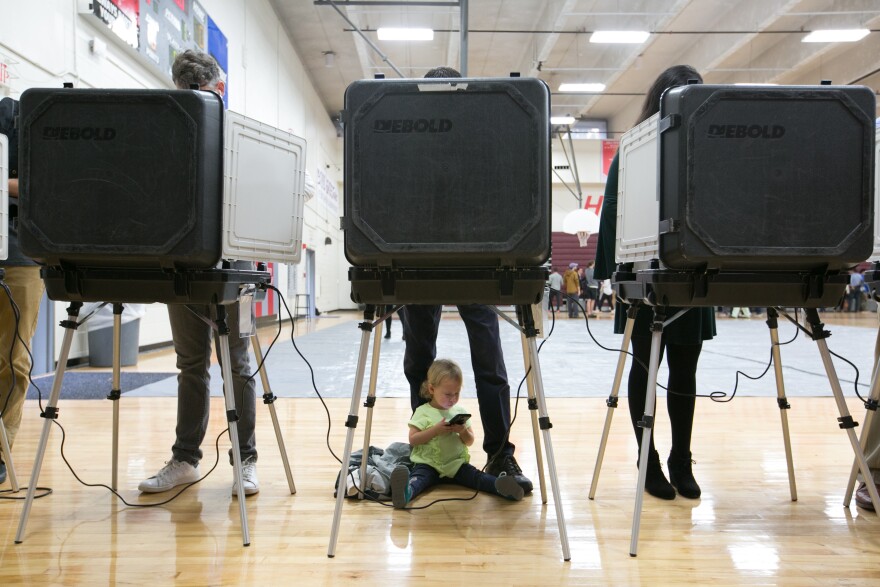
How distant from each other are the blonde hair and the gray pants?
553 millimetres

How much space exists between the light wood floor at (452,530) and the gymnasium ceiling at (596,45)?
291 inches

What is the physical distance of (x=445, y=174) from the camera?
1.36 m

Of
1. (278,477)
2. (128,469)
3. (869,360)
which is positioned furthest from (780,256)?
(869,360)

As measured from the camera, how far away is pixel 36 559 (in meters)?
1.38

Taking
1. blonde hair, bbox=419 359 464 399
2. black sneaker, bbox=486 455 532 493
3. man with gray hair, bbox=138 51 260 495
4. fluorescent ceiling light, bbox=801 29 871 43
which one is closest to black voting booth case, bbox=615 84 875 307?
blonde hair, bbox=419 359 464 399

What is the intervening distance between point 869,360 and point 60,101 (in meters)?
6.12

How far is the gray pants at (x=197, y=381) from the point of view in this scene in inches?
74.0

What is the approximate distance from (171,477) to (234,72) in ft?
24.0

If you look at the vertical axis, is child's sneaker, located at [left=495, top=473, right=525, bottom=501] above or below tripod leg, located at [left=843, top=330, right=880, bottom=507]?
below

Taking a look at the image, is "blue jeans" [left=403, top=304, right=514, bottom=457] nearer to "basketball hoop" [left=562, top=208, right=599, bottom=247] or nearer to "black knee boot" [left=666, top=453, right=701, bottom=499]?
"black knee boot" [left=666, top=453, right=701, bottom=499]

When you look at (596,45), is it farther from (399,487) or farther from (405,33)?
(399,487)

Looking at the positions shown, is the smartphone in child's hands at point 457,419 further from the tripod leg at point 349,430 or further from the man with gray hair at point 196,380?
the man with gray hair at point 196,380

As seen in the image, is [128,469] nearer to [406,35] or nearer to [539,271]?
[539,271]

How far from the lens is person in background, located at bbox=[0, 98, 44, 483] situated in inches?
77.3
